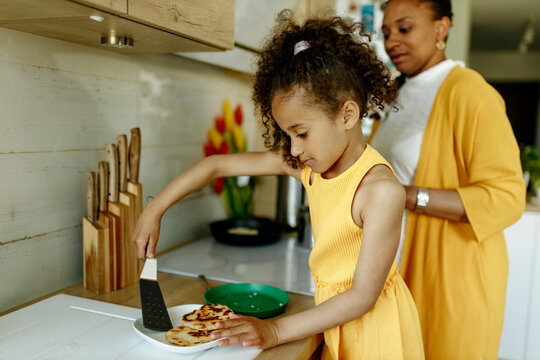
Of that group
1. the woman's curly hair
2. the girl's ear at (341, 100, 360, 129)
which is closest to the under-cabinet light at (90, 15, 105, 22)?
the woman's curly hair

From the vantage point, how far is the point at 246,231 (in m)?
1.67

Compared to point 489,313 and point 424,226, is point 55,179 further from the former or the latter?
point 489,313

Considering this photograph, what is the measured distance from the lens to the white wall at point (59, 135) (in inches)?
37.6

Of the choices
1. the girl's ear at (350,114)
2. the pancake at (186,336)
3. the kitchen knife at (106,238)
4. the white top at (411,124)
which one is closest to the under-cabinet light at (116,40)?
the kitchen knife at (106,238)

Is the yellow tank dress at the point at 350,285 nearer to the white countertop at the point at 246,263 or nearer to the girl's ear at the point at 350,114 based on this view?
the girl's ear at the point at 350,114

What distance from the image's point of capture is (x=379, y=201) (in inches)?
30.9

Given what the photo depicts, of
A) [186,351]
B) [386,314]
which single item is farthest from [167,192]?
[386,314]

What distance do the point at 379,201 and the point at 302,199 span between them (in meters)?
0.89

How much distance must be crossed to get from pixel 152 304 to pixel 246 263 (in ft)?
1.69

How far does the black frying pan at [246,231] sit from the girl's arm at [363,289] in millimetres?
721

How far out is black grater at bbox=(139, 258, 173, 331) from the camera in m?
0.82

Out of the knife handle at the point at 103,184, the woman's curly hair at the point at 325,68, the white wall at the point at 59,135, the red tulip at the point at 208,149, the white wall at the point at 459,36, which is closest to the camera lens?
the woman's curly hair at the point at 325,68

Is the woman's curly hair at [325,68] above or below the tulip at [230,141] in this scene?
above

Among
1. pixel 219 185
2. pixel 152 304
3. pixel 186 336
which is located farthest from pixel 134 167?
pixel 219 185
